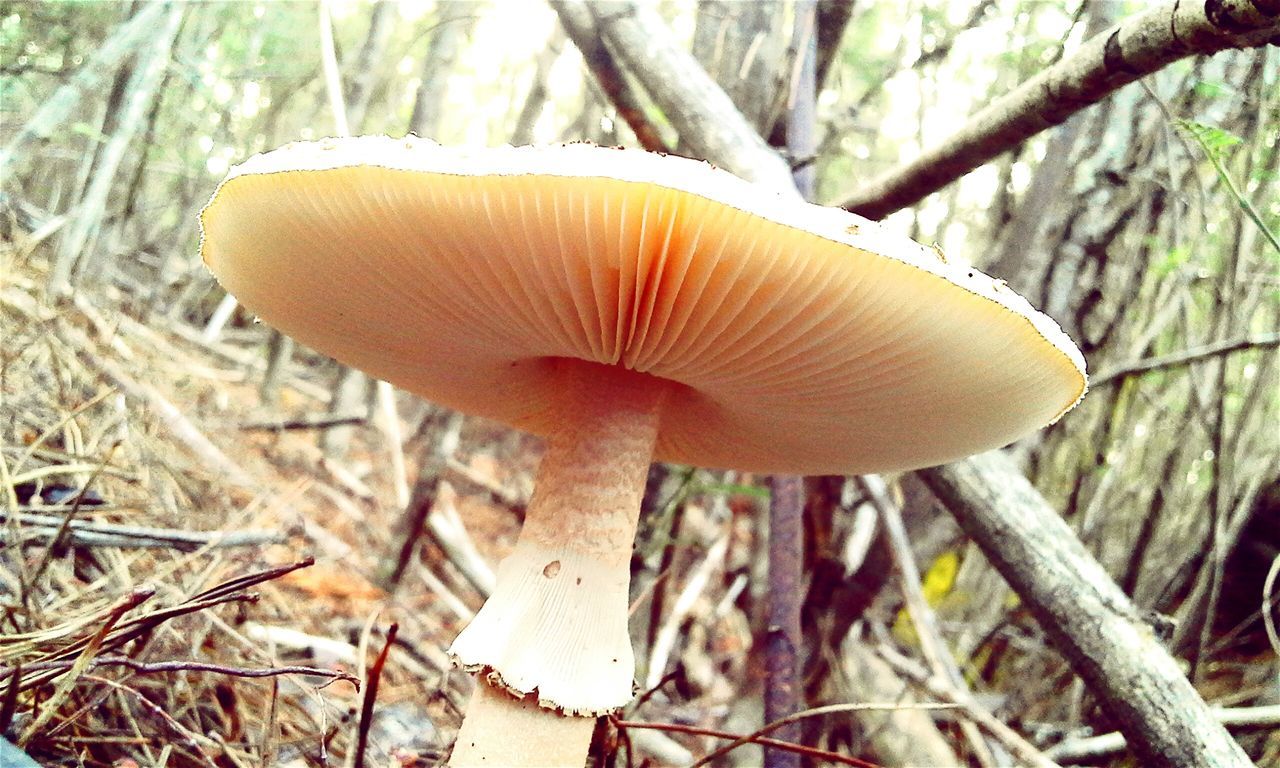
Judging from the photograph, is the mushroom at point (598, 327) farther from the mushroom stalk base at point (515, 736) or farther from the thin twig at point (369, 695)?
the thin twig at point (369, 695)

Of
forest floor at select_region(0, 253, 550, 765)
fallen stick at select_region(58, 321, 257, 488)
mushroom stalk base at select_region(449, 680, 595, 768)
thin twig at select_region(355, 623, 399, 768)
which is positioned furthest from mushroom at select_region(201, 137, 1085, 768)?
fallen stick at select_region(58, 321, 257, 488)

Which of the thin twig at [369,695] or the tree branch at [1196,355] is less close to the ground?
the tree branch at [1196,355]

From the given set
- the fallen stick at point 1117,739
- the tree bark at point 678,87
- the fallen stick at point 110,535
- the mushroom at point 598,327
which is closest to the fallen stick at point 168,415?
the fallen stick at point 110,535

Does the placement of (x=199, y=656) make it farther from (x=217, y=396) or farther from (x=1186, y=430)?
(x=1186, y=430)

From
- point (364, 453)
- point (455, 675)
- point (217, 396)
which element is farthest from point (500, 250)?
point (364, 453)

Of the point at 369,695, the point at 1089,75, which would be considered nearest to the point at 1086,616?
the point at 1089,75

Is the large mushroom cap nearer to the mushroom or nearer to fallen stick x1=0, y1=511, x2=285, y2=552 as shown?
the mushroom

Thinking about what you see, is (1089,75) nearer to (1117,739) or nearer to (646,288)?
(646,288)
